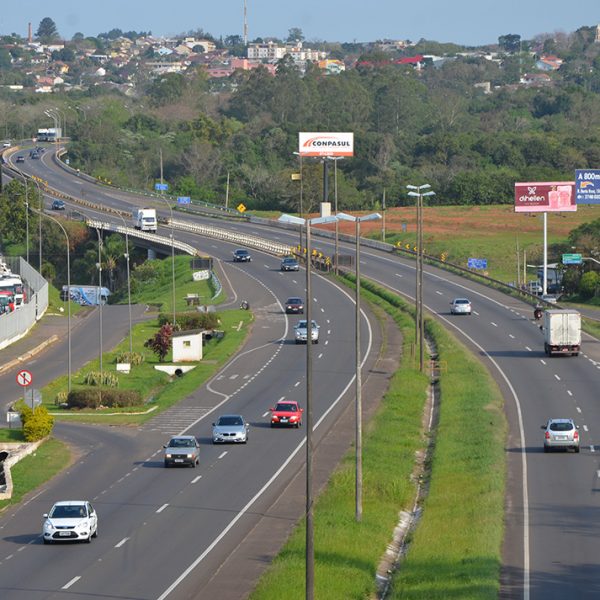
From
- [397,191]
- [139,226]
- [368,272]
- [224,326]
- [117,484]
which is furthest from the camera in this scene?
[397,191]

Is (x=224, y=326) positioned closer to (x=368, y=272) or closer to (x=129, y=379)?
(x=129, y=379)

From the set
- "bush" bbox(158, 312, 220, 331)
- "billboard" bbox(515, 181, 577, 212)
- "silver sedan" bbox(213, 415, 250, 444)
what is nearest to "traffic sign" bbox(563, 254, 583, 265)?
"billboard" bbox(515, 181, 577, 212)

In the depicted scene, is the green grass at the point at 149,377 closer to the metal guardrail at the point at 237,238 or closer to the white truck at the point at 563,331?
the white truck at the point at 563,331

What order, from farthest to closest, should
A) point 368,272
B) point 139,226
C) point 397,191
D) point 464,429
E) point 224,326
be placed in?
1. point 397,191
2. point 139,226
3. point 368,272
4. point 224,326
5. point 464,429

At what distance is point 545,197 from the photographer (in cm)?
12244

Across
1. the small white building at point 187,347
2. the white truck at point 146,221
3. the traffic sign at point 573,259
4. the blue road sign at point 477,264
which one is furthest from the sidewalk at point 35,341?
the white truck at point 146,221

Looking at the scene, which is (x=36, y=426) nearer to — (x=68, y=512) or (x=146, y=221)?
(x=68, y=512)

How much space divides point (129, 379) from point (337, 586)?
154ft

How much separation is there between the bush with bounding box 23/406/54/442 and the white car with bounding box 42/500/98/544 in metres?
18.3

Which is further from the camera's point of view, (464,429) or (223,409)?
(223,409)

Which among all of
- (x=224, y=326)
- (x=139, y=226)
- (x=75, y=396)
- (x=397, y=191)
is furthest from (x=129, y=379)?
(x=397, y=191)

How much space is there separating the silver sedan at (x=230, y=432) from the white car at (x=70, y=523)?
17905mm

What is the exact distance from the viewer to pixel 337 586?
3541 cm

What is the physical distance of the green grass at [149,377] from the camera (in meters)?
69.4
